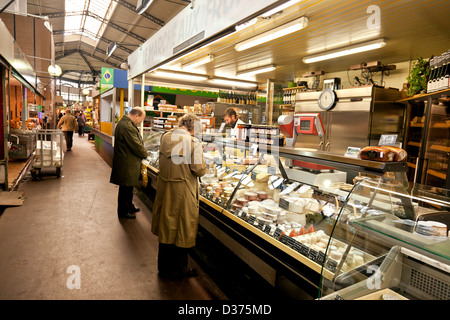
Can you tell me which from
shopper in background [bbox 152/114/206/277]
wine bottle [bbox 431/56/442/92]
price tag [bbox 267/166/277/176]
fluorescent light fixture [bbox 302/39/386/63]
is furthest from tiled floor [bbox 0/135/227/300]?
fluorescent light fixture [bbox 302/39/386/63]

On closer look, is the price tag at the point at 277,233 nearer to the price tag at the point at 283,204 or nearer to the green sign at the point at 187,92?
the price tag at the point at 283,204

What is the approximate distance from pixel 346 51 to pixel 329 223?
14.0ft

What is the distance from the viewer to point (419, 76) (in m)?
5.16

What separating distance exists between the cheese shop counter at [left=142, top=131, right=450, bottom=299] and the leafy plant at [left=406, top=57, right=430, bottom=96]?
9.39 feet

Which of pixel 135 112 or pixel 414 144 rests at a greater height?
pixel 135 112

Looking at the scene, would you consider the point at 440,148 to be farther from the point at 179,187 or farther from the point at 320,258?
the point at 179,187

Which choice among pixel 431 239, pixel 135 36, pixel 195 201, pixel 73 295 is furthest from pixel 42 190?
pixel 135 36

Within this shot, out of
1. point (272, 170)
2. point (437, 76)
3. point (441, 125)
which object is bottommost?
point (272, 170)

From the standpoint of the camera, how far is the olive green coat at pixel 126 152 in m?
4.63

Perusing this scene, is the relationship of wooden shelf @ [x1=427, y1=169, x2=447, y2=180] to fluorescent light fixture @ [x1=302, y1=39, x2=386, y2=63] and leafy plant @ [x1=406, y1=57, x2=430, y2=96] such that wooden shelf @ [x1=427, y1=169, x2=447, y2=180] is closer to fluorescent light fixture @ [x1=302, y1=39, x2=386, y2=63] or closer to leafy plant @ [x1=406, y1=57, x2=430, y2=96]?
leafy plant @ [x1=406, y1=57, x2=430, y2=96]

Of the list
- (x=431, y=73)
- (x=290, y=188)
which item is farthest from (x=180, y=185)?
(x=431, y=73)

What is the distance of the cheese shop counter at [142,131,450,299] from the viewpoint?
4.91 ft

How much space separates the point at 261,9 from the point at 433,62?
3495mm
